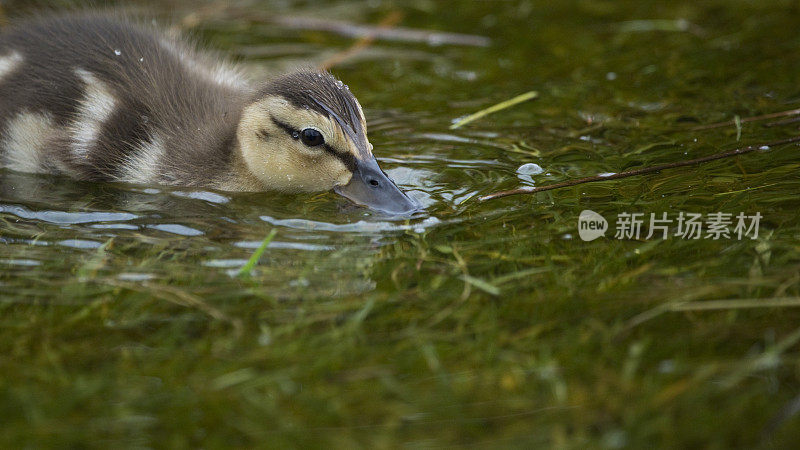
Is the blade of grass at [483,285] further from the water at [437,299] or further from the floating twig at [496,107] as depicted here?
the floating twig at [496,107]

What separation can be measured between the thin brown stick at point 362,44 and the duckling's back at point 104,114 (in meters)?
1.45

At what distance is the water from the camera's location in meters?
1.96

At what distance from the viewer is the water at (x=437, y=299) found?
196 centimetres

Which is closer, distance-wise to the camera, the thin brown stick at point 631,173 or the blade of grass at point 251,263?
the blade of grass at point 251,263

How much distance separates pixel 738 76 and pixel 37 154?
137 inches

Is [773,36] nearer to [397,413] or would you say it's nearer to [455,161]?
[455,161]

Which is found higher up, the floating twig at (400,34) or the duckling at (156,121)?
A: the floating twig at (400,34)

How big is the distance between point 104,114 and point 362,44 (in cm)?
227

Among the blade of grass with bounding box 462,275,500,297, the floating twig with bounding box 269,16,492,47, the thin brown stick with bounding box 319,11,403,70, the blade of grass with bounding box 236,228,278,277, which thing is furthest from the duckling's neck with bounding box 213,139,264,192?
the floating twig with bounding box 269,16,492,47

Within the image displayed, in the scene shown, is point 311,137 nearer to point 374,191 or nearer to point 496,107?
point 374,191

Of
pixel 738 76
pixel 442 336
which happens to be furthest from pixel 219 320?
pixel 738 76

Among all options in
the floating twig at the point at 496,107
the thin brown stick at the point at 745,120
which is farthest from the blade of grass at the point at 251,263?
the thin brown stick at the point at 745,120

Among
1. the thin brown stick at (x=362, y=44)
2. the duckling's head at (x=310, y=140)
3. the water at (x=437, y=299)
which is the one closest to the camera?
→ the water at (x=437, y=299)

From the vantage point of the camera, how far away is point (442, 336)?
230cm
